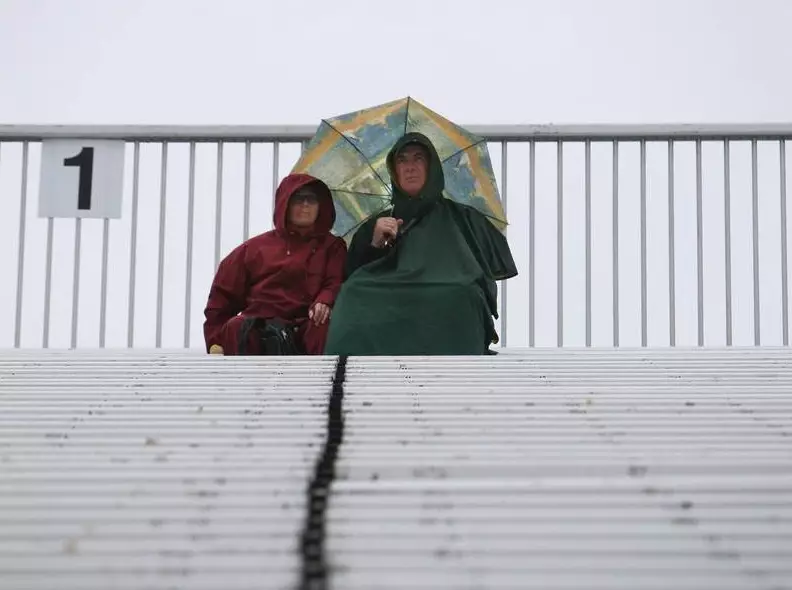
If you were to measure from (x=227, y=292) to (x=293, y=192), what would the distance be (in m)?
0.51

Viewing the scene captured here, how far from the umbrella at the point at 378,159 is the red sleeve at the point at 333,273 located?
0.11 metres

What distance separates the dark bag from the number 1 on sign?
4.17 feet

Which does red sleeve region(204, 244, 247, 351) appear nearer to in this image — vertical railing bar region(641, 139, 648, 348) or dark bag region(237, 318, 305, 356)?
dark bag region(237, 318, 305, 356)

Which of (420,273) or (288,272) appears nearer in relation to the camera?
(420,273)

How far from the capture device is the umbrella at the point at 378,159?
438 centimetres

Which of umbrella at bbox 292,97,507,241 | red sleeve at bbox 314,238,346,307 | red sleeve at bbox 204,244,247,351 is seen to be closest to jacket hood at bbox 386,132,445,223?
umbrella at bbox 292,97,507,241

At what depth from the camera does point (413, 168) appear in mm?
4195

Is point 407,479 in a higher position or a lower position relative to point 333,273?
lower

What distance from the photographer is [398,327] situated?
3.70 m

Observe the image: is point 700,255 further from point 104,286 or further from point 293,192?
point 104,286

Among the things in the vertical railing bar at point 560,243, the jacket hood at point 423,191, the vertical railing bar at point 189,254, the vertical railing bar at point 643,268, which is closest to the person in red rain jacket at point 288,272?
the jacket hood at point 423,191

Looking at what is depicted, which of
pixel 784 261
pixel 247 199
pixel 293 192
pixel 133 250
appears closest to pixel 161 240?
pixel 133 250

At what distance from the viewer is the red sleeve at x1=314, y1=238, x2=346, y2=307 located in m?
3.97

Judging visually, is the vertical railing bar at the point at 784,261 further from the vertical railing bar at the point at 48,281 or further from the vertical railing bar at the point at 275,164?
the vertical railing bar at the point at 48,281
